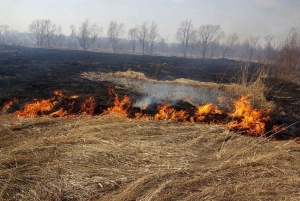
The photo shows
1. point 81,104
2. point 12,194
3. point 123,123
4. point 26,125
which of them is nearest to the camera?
point 12,194

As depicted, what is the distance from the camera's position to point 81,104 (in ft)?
26.9

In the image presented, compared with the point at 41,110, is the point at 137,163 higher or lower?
lower

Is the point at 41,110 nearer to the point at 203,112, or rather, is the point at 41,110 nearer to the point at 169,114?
the point at 169,114

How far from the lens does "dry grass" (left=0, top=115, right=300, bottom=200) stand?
3756 millimetres

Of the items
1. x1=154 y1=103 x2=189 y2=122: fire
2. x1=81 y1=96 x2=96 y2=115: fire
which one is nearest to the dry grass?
x1=154 y1=103 x2=189 y2=122: fire

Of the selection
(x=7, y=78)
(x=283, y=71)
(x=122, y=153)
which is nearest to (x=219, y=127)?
(x=122, y=153)

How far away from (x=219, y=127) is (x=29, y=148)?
13.8ft

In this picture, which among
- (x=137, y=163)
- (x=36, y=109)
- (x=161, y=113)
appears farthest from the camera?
(x=161, y=113)

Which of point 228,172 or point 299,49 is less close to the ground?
point 299,49

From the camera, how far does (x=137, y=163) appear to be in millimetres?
4527

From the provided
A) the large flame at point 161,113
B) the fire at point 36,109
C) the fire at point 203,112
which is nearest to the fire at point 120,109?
the large flame at point 161,113

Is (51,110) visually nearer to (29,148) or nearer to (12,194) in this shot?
(29,148)

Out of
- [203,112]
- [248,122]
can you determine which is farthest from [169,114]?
[248,122]

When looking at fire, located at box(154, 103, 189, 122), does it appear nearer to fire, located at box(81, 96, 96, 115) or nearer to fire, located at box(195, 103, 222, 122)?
fire, located at box(195, 103, 222, 122)
